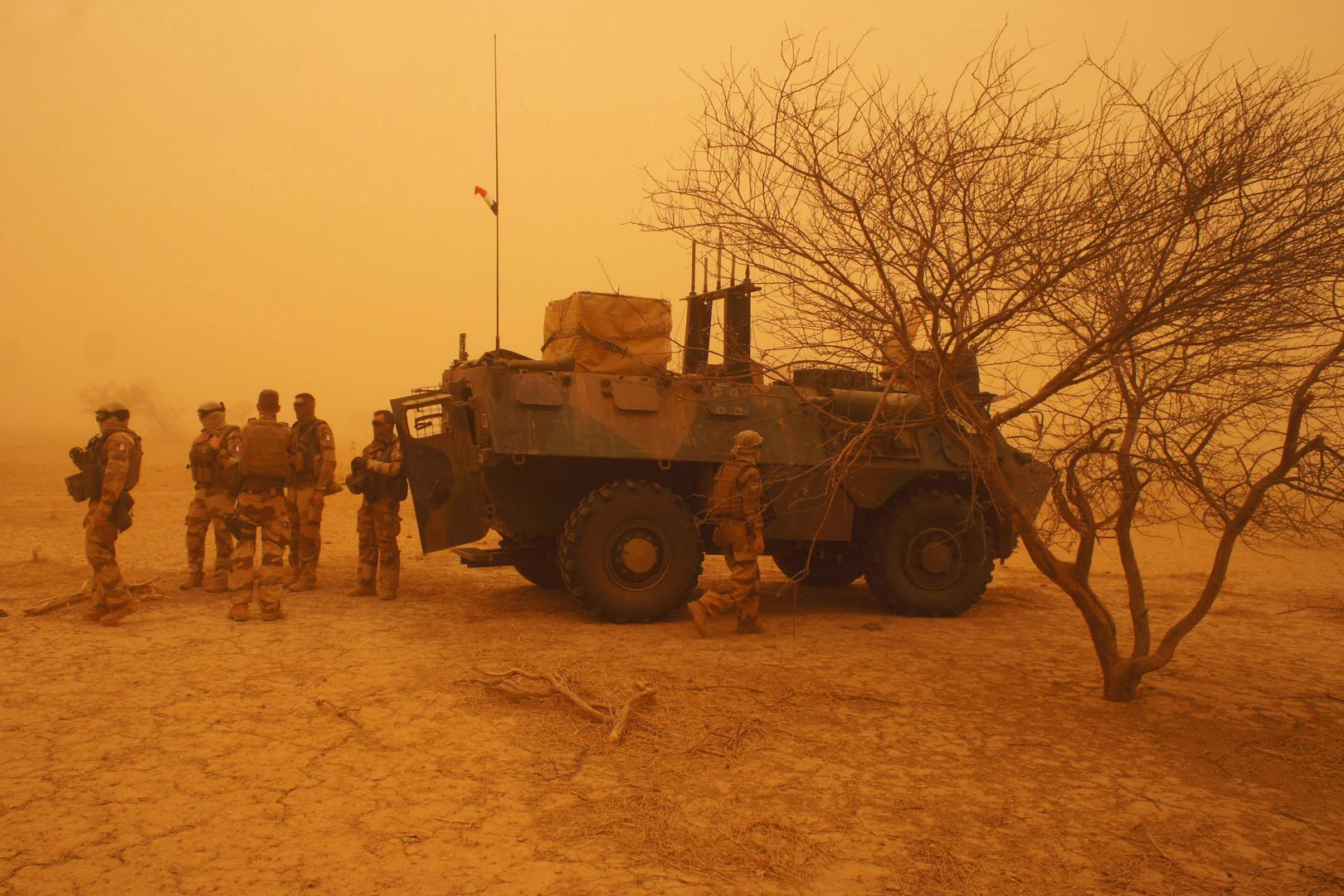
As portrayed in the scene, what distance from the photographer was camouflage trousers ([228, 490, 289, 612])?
22.9 feet

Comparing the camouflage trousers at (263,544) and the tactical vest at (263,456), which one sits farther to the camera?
the tactical vest at (263,456)

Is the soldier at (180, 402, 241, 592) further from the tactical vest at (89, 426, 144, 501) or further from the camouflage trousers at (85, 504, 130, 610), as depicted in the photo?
the camouflage trousers at (85, 504, 130, 610)

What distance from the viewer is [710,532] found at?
7816 mm

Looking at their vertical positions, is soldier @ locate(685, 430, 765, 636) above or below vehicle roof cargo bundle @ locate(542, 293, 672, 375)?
below

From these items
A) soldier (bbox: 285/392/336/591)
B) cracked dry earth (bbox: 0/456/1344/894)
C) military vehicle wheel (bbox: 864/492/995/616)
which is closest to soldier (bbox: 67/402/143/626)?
cracked dry earth (bbox: 0/456/1344/894)

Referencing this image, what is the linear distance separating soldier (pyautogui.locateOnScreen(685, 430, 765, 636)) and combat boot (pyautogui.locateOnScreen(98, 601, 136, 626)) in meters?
3.89

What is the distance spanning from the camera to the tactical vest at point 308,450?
8.27m

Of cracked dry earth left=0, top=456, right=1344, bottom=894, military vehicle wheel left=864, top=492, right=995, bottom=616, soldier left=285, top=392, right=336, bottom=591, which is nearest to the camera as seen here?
cracked dry earth left=0, top=456, right=1344, bottom=894

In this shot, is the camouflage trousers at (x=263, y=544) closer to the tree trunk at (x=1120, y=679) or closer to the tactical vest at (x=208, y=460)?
the tactical vest at (x=208, y=460)

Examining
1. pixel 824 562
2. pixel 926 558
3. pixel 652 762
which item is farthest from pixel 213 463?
pixel 926 558

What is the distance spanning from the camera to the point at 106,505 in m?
6.65

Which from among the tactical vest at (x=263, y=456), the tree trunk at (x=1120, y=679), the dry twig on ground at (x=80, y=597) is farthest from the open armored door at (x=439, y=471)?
the tree trunk at (x=1120, y=679)

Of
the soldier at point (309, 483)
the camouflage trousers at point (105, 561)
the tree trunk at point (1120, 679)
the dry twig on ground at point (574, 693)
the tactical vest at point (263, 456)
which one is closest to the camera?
the dry twig on ground at point (574, 693)

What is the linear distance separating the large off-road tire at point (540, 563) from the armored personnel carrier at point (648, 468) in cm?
6
